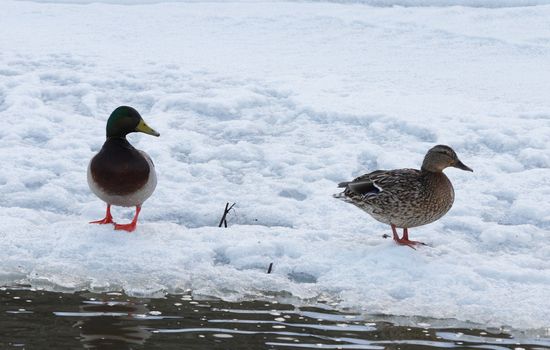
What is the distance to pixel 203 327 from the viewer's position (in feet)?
16.3

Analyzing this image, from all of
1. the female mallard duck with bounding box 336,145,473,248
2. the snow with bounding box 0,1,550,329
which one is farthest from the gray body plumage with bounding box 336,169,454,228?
the snow with bounding box 0,1,550,329

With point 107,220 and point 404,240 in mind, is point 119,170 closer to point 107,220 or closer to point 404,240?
point 107,220

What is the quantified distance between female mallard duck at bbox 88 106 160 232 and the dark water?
0.98 metres

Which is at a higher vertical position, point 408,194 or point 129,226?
point 408,194

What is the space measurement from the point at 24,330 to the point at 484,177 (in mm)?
4163

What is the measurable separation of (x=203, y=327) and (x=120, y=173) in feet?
5.41

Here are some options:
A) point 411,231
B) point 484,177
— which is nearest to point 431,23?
point 484,177

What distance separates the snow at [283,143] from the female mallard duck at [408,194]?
22 centimetres

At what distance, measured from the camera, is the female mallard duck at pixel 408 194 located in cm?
601

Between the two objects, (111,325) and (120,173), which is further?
(120,173)

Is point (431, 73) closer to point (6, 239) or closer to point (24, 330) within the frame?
point (6, 239)

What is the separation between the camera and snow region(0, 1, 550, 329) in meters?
5.80

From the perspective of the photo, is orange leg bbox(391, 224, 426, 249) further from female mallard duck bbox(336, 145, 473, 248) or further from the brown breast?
the brown breast

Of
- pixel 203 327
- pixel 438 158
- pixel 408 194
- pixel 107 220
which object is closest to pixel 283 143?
pixel 107 220
